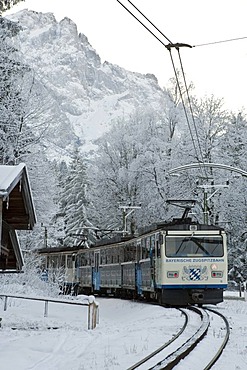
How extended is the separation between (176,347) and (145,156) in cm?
3319

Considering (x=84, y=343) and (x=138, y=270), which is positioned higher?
(x=138, y=270)

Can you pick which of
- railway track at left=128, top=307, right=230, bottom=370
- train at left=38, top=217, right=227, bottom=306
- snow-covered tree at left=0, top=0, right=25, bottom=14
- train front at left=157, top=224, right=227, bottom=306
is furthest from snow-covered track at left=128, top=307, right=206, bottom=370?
snow-covered tree at left=0, top=0, right=25, bottom=14

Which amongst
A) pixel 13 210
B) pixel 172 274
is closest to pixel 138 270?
pixel 172 274

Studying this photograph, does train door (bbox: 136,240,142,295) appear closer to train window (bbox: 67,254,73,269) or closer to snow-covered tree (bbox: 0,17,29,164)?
snow-covered tree (bbox: 0,17,29,164)

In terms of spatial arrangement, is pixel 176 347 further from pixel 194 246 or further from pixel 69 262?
pixel 69 262

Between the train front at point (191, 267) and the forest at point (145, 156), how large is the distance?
269 inches

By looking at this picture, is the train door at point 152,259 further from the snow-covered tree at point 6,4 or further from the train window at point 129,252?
the snow-covered tree at point 6,4

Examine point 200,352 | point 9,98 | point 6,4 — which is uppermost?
point 6,4

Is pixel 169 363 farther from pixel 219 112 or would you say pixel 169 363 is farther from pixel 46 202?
pixel 219 112

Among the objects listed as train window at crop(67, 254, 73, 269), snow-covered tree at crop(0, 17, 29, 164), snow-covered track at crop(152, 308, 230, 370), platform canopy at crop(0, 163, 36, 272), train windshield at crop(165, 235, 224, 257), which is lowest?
snow-covered track at crop(152, 308, 230, 370)

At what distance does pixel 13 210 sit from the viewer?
42.6 feet

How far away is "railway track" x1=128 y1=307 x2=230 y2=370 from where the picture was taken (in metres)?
9.54

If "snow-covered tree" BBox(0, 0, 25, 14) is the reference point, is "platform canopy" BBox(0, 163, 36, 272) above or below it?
below

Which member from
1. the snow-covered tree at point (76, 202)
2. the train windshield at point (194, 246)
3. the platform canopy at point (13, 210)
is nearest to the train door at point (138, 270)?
the train windshield at point (194, 246)
